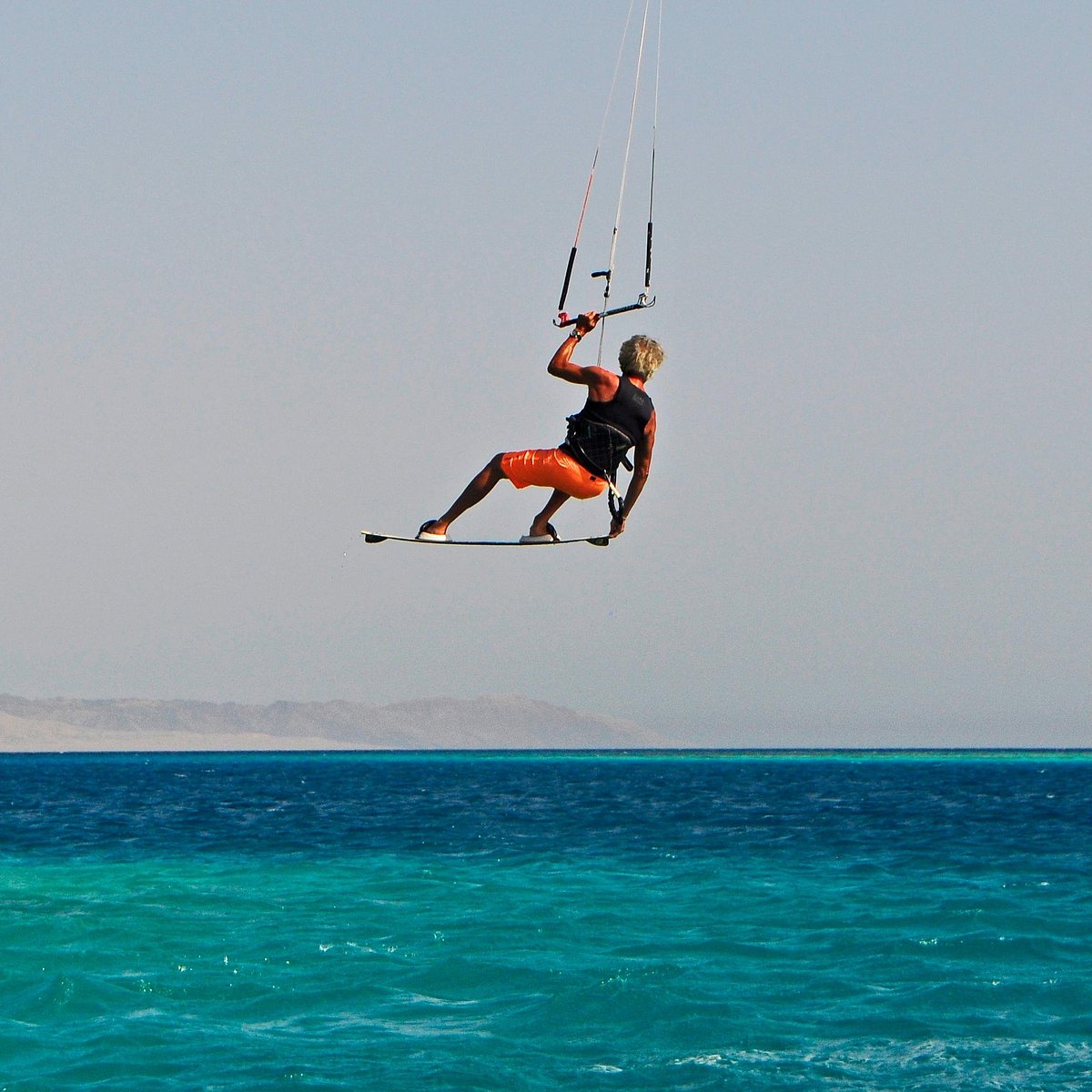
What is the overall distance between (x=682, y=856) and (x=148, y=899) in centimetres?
1887

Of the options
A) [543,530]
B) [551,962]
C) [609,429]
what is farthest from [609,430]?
[551,962]

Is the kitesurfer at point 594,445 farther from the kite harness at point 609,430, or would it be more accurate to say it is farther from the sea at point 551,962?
the sea at point 551,962

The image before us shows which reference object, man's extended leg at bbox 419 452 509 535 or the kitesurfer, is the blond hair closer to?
the kitesurfer

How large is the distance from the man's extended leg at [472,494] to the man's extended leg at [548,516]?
832 millimetres

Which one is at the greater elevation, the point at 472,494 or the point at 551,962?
the point at 472,494

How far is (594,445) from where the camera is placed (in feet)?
56.1

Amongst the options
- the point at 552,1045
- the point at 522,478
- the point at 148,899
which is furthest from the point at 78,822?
the point at 522,478

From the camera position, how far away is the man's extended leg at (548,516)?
59.1ft

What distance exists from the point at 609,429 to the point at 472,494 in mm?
1845

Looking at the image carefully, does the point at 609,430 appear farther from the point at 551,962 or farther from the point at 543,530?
the point at 551,962

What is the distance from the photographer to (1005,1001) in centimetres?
2759

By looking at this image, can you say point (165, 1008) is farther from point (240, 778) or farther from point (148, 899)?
point (240, 778)

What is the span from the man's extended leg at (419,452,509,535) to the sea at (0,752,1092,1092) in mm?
9648

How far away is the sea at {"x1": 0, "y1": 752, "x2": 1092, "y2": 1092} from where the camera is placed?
2362 centimetres
